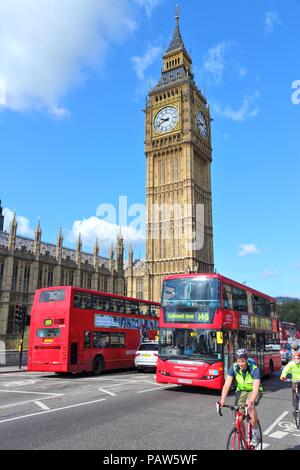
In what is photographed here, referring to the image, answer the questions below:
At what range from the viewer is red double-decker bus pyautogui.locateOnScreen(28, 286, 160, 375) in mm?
17797

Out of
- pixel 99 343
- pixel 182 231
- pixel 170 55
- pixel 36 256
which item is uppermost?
pixel 170 55

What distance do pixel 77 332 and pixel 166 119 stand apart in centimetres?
5830

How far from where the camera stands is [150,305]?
25.4 meters

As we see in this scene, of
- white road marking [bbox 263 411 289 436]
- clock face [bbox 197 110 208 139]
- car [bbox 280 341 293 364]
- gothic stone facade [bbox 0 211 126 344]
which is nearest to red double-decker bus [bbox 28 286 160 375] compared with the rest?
white road marking [bbox 263 411 289 436]

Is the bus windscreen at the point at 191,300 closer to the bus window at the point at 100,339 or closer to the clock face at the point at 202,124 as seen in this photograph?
the bus window at the point at 100,339

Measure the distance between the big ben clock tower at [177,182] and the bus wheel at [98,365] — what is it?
4270 centimetres

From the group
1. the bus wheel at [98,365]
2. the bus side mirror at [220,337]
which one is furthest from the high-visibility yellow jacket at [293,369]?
the bus wheel at [98,365]

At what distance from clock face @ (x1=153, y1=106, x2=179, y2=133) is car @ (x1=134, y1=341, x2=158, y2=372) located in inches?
2143

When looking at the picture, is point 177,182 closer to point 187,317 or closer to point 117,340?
point 117,340

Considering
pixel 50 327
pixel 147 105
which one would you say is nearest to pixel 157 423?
pixel 50 327

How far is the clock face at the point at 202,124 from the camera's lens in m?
71.2

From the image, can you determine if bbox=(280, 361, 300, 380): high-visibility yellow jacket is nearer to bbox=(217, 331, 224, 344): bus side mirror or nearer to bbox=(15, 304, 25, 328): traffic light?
bbox=(217, 331, 224, 344): bus side mirror

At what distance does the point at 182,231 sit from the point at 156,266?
747cm
